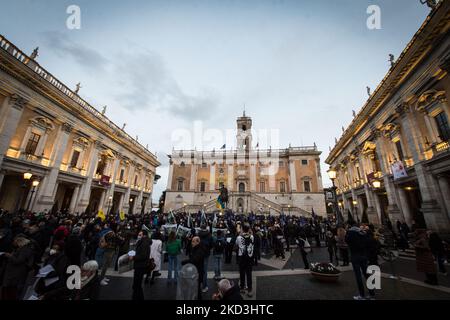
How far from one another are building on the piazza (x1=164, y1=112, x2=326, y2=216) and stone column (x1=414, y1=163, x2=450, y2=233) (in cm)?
2349

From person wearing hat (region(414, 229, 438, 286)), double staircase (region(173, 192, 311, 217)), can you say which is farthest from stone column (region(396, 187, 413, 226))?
double staircase (region(173, 192, 311, 217))

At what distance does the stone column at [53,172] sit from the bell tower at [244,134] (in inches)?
1316

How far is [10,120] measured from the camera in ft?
43.8

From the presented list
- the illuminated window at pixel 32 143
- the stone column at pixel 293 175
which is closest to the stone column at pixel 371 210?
the stone column at pixel 293 175

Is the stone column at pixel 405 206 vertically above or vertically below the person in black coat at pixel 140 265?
above

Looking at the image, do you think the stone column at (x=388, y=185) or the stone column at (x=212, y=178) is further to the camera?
the stone column at (x=212, y=178)

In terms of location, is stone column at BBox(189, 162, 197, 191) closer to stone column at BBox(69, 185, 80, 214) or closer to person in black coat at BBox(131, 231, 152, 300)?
stone column at BBox(69, 185, 80, 214)

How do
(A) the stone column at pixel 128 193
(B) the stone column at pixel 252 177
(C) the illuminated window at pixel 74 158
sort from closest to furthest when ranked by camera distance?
(C) the illuminated window at pixel 74 158, (A) the stone column at pixel 128 193, (B) the stone column at pixel 252 177

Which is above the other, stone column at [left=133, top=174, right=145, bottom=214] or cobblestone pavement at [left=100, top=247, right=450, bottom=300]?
stone column at [left=133, top=174, right=145, bottom=214]

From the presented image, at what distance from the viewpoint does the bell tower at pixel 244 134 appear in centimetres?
4578

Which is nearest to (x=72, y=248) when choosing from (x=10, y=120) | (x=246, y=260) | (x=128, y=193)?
(x=246, y=260)

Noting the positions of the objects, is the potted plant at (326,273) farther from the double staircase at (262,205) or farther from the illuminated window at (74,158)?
the double staircase at (262,205)

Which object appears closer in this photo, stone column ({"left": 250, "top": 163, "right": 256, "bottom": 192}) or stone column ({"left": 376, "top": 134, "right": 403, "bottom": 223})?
stone column ({"left": 376, "top": 134, "right": 403, "bottom": 223})

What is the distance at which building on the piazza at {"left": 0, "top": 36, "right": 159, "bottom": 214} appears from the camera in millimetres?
13422
